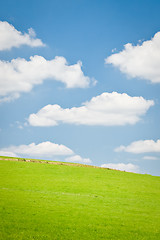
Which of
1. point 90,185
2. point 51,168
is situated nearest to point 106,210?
point 90,185

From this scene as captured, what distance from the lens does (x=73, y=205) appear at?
79.9 ft

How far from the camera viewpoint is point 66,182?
36781 millimetres

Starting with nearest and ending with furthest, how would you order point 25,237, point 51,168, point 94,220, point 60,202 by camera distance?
point 25,237, point 94,220, point 60,202, point 51,168

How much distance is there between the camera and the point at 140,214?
23.2 metres

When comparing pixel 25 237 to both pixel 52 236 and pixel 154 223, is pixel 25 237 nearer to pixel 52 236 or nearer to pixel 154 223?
pixel 52 236

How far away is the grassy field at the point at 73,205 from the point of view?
53.8 ft

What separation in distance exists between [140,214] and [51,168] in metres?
25.6

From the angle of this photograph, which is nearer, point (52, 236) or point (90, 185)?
point (52, 236)

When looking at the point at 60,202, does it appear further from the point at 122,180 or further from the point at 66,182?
the point at 122,180

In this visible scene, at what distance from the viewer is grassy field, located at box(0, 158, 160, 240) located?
16406 mm

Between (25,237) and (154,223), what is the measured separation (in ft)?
38.9

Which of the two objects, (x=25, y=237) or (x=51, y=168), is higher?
(x=51, y=168)

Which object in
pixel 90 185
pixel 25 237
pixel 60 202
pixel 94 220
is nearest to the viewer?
pixel 25 237

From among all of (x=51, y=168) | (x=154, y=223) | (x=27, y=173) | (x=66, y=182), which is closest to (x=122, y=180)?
(x=66, y=182)
